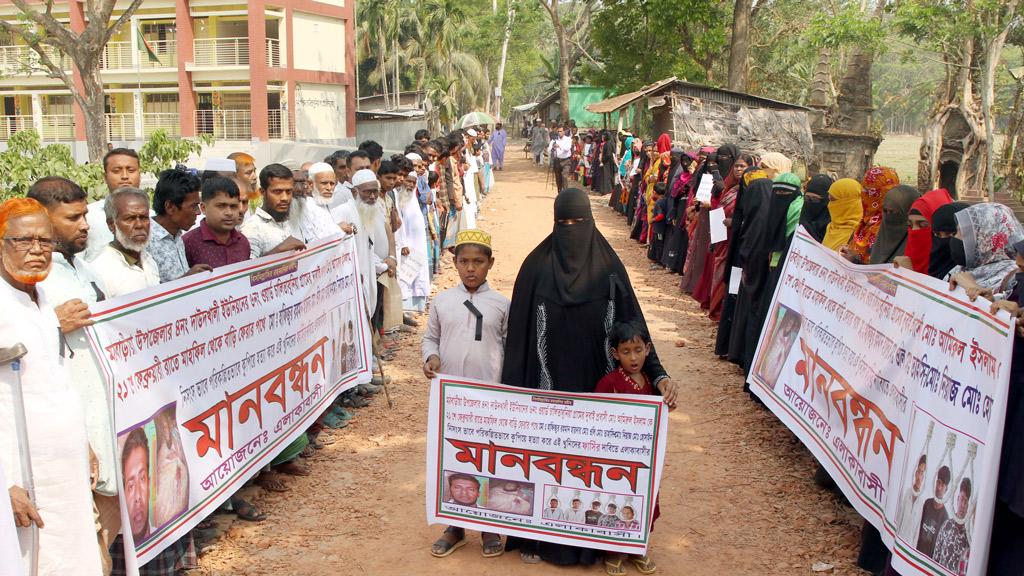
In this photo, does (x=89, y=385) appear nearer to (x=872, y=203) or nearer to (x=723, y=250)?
(x=872, y=203)

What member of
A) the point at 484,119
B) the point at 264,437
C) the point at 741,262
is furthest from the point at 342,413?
the point at 484,119

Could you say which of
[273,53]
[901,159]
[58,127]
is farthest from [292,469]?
[901,159]

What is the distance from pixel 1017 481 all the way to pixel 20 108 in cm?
4657

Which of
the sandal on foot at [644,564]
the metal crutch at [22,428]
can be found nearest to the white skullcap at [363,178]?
the sandal on foot at [644,564]

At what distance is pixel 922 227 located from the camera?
485 cm

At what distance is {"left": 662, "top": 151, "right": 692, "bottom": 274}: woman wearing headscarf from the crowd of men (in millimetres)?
6372

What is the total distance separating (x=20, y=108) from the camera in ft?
136

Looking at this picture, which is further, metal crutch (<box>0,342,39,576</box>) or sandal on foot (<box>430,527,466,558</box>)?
sandal on foot (<box>430,527,466,558</box>)

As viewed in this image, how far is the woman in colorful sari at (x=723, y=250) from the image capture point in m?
8.91

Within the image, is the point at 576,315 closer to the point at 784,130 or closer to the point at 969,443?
the point at 969,443

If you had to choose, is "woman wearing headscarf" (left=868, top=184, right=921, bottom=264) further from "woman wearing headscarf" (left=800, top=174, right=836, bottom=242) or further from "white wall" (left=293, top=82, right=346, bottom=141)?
"white wall" (left=293, top=82, right=346, bottom=141)

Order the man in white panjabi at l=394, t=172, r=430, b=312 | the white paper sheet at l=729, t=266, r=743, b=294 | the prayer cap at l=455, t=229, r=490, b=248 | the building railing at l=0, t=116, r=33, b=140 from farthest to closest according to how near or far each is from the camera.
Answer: the building railing at l=0, t=116, r=33, b=140
the man in white panjabi at l=394, t=172, r=430, b=312
the white paper sheet at l=729, t=266, r=743, b=294
the prayer cap at l=455, t=229, r=490, b=248

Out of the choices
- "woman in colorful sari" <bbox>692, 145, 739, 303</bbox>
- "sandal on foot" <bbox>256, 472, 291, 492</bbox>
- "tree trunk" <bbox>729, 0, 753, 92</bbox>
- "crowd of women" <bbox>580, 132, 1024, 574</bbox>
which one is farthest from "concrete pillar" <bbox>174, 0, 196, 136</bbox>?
"sandal on foot" <bbox>256, 472, 291, 492</bbox>

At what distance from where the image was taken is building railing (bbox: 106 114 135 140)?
39.3 meters
